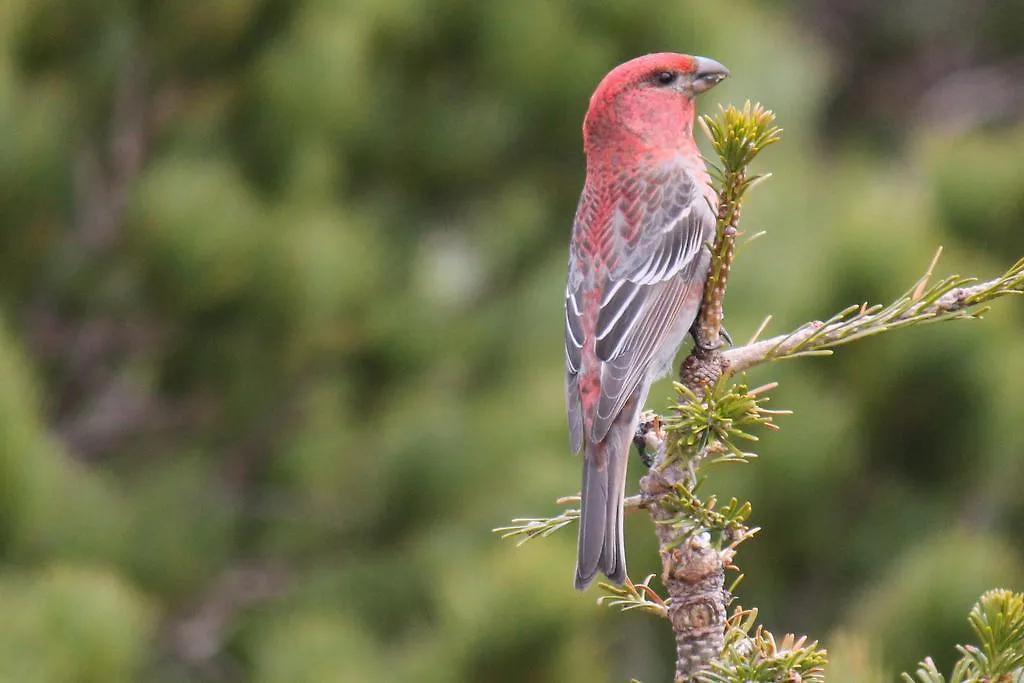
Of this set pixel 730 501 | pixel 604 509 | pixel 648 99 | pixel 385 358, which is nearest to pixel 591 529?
pixel 604 509

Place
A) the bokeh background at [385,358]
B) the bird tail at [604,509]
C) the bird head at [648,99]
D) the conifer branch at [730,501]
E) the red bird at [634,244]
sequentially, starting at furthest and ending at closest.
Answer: the bokeh background at [385,358]
the bird head at [648,99]
the red bird at [634,244]
the bird tail at [604,509]
the conifer branch at [730,501]

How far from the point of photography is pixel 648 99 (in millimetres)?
3381

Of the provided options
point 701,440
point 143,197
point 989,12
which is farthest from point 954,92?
point 701,440

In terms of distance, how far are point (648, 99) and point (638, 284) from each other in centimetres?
48

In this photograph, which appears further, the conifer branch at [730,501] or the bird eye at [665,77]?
the bird eye at [665,77]

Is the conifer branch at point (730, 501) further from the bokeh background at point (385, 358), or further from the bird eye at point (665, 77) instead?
the bokeh background at point (385, 358)

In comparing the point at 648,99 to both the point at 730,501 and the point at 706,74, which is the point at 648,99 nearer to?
the point at 706,74

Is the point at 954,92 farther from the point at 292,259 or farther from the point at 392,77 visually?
the point at 292,259

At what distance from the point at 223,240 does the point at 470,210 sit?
1459 millimetres

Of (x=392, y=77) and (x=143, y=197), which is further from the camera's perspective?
(x=392, y=77)

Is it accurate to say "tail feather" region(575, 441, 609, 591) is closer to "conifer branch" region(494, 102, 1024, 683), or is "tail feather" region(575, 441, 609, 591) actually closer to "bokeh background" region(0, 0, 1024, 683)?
"conifer branch" region(494, 102, 1024, 683)

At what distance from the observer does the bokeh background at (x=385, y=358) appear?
3926 mm

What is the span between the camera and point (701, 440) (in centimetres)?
182

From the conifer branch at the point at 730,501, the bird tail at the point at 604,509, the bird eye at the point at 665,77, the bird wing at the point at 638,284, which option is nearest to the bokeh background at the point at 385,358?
the bird wing at the point at 638,284
